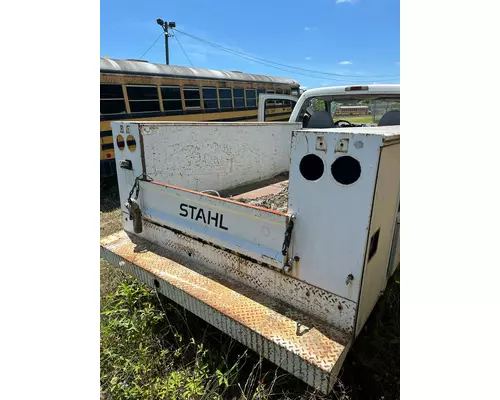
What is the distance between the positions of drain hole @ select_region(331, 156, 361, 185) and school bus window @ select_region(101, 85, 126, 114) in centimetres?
622

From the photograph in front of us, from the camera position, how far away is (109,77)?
6367 mm

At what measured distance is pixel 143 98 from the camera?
23.0ft

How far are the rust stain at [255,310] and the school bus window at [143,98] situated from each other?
520 centimetres

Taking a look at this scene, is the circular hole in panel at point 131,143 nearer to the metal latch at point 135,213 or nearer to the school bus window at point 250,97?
the metal latch at point 135,213

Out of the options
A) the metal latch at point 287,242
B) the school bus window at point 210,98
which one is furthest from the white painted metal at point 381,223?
the school bus window at point 210,98

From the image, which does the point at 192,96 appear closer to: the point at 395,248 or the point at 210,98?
the point at 210,98

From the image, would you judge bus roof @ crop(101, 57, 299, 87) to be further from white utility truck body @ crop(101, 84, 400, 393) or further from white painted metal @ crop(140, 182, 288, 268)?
white painted metal @ crop(140, 182, 288, 268)

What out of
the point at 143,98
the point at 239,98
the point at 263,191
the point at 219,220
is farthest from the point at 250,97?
the point at 219,220

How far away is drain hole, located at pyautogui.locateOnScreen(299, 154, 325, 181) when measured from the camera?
1.53 m

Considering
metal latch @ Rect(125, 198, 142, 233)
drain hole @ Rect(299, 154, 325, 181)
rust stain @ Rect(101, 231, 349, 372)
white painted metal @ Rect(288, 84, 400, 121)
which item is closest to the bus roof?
white painted metal @ Rect(288, 84, 400, 121)

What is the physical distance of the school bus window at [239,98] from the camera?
372 inches

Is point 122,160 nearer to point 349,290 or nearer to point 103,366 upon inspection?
point 103,366

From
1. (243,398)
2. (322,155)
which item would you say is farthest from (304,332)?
(322,155)

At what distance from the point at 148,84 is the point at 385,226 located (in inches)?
265
